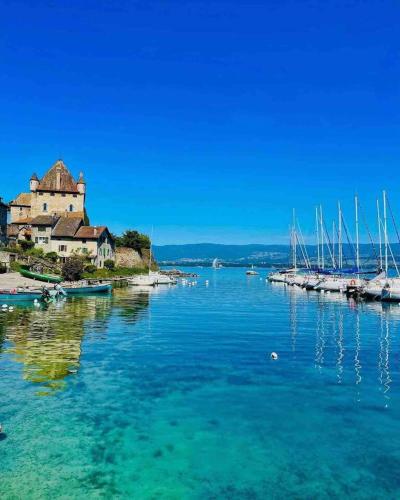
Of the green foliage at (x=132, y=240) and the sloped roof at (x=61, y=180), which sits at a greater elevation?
the sloped roof at (x=61, y=180)

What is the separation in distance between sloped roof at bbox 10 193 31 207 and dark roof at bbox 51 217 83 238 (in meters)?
13.9

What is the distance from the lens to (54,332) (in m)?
33.6

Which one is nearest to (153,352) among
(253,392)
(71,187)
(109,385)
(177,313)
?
(109,385)

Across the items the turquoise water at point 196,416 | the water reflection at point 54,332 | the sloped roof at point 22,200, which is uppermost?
the sloped roof at point 22,200

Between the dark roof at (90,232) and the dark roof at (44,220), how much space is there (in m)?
5.78

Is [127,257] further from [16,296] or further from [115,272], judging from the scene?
[16,296]

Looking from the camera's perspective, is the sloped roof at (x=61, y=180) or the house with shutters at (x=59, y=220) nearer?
the house with shutters at (x=59, y=220)

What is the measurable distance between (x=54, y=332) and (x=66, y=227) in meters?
65.0

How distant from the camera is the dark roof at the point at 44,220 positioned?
307ft

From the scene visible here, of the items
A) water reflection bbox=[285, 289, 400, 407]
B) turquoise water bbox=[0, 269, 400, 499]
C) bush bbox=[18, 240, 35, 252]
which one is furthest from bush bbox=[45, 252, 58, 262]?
turquoise water bbox=[0, 269, 400, 499]

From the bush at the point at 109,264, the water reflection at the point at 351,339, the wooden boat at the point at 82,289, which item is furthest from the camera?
the bush at the point at 109,264

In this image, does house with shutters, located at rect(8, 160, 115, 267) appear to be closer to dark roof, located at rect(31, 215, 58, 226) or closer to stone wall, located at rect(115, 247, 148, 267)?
dark roof, located at rect(31, 215, 58, 226)

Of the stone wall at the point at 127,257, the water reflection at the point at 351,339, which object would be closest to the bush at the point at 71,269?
the stone wall at the point at 127,257

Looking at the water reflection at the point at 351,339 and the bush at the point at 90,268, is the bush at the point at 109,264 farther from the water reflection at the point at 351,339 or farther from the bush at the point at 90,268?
the water reflection at the point at 351,339
